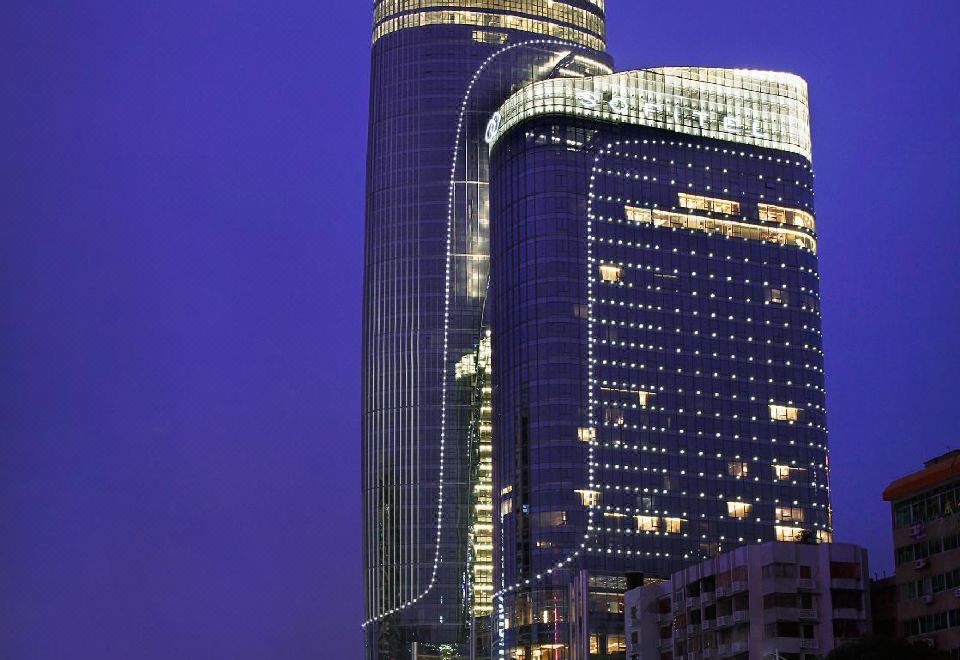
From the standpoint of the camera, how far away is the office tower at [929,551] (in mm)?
184750

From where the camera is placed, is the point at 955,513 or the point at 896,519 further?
the point at 896,519

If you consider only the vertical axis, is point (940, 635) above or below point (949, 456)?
below

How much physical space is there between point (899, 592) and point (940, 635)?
9.67 m

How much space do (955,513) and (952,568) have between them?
6091mm

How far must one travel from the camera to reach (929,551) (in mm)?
189000

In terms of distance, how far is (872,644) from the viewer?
176 meters

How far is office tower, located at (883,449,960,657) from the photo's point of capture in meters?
185

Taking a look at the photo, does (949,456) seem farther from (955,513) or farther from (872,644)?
(872,644)

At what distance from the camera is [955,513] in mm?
184000

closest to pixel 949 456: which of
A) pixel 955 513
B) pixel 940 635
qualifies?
pixel 955 513

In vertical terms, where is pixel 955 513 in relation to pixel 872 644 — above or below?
above

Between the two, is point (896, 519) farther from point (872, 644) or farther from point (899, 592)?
point (872, 644)

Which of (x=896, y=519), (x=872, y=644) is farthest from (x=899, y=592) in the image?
(x=872, y=644)

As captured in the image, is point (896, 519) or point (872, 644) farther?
point (896, 519)
